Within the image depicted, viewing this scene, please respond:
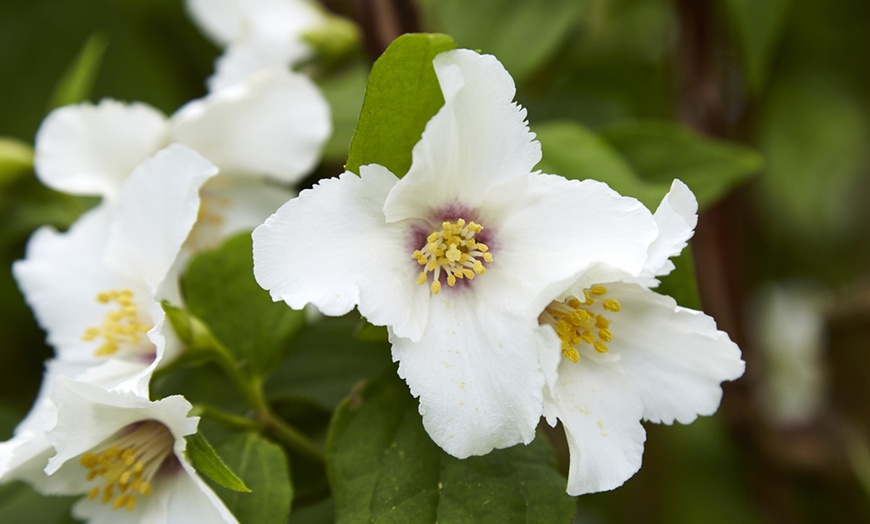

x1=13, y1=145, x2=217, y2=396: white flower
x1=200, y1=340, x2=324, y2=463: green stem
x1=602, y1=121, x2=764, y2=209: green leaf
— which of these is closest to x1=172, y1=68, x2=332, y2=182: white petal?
x1=13, y1=145, x2=217, y2=396: white flower

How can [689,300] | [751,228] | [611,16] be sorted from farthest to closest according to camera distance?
1. [751,228]
2. [611,16]
3. [689,300]

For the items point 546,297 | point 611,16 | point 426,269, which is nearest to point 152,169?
point 426,269

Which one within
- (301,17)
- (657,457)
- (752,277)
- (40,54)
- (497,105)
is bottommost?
(657,457)

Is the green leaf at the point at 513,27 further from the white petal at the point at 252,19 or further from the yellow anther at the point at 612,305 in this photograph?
the yellow anther at the point at 612,305

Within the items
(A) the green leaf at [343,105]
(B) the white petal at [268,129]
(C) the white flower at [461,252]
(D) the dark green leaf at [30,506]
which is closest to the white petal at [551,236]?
(C) the white flower at [461,252]

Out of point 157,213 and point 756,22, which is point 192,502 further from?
point 756,22

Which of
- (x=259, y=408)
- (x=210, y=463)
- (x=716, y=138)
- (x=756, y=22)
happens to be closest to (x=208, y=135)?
(x=259, y=408)

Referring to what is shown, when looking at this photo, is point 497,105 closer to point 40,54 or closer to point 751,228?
point 751,228
